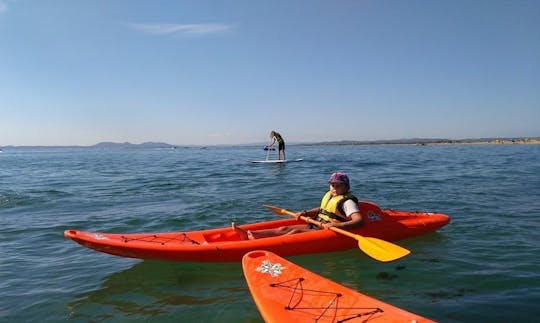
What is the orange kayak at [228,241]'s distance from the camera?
6.08 m

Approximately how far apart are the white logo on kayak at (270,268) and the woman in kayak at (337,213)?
1.52 metres

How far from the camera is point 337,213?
6789 mm

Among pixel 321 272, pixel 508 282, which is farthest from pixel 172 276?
pixel 508 282

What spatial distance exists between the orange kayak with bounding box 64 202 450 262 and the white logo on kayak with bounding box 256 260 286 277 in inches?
43.2

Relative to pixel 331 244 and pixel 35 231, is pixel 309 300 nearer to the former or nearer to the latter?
pixel 331 244

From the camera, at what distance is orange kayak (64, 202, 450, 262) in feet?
20.0

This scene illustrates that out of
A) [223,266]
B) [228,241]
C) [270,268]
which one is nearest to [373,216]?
[228,241]

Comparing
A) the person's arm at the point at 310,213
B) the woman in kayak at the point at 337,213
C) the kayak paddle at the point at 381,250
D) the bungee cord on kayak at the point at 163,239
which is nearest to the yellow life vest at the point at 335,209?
the woman in kayak at the point at 337,213

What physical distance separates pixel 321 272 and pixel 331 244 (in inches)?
26.9

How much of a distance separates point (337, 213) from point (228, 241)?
1784 millimetres

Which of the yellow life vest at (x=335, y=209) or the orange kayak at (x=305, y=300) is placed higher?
the yellow life vest at (x=335, y=209)

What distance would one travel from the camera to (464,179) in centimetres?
1608

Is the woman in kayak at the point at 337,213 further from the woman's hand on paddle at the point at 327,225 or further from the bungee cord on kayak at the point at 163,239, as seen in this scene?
the bungee cord on kayak at the point at 163,239

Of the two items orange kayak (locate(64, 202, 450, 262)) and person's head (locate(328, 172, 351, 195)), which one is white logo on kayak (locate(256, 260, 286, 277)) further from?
person's head (locate(328, 172, 351, 195))
